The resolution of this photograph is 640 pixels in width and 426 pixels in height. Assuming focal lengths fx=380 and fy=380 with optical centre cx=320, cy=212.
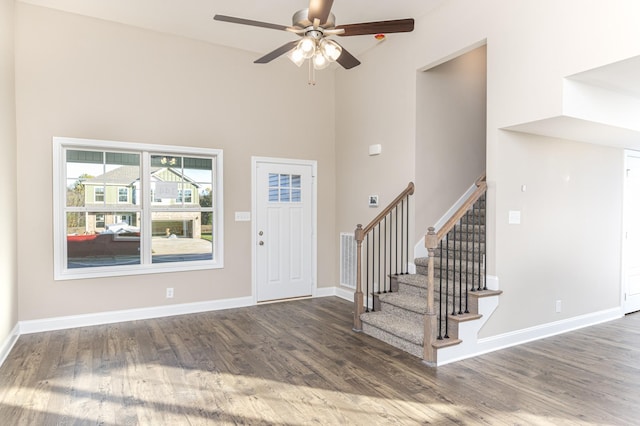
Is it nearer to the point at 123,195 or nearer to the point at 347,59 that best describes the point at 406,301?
the point at 347,59

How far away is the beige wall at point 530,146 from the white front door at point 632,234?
22 cm

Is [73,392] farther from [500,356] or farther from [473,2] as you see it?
[473,2]

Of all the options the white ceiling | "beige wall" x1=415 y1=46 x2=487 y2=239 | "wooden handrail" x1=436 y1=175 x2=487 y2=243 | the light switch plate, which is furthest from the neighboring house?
the light switch plate

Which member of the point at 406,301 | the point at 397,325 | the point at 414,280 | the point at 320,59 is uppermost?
the point at 320,59

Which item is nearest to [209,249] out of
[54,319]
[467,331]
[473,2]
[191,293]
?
[191,293]

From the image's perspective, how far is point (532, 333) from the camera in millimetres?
4023

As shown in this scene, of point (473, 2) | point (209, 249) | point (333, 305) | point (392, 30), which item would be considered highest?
point (473, 2)

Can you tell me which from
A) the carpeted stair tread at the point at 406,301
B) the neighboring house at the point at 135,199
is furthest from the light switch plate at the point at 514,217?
the neighboring house at the point at 135,199

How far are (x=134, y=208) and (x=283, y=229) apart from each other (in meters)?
2.06

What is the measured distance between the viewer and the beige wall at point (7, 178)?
3572mm

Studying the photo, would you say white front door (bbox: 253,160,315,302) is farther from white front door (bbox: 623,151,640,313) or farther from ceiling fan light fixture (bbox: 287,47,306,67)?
white front door (bbox: 623,151,640,313)

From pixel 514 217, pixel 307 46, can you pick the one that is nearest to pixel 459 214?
pixel 514 217

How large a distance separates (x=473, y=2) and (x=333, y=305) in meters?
4.11

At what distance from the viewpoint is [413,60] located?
183 inches
